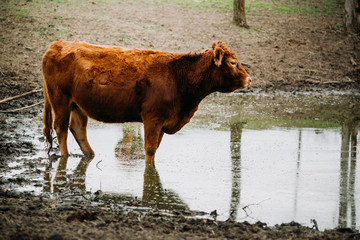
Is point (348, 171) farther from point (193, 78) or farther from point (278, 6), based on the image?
point (278, 6)

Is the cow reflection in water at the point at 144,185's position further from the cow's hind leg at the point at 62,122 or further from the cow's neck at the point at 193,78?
the cow's neck at the point at 193,78

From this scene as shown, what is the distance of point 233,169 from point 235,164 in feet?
0.91

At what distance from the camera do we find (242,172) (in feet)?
22.8

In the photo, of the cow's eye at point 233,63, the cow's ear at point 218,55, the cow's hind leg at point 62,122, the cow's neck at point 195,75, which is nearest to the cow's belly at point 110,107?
the cow's hind leg at point 62,122

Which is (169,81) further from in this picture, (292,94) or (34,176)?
(292,94)

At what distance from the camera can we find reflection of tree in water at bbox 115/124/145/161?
773cm

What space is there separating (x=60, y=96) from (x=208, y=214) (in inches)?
130

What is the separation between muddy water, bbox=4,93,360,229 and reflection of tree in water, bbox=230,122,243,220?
0.5 inches

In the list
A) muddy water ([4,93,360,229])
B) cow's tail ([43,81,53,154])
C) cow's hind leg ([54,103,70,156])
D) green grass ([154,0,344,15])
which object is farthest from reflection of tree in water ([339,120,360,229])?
green grass ([154,0,344,15])

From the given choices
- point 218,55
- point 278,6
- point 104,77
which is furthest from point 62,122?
point 278,6

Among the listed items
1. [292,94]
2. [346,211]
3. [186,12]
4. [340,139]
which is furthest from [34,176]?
[186,12]

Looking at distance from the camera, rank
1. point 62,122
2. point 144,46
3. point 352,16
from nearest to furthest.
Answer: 1. point 62,122
2. point 144,46
3. point 352,16

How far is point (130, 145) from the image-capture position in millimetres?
8406

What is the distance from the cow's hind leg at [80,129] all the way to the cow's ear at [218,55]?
93.2 inches
